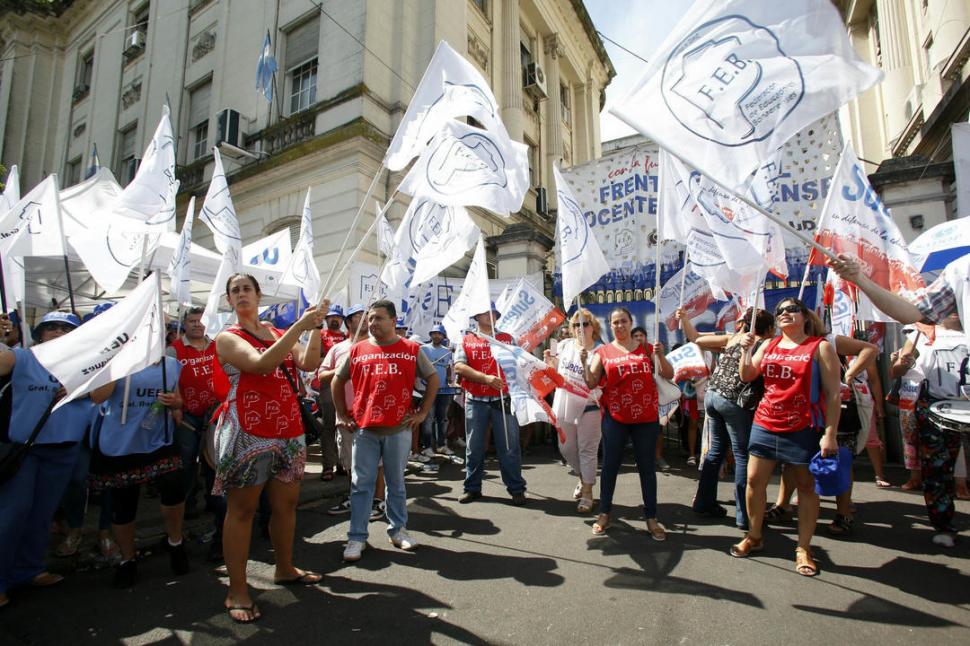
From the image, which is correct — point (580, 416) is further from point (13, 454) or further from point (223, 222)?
point (223, 222)

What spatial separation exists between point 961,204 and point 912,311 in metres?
5.21

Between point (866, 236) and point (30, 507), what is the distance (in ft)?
20.7

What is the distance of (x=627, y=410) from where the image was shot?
14.0ft

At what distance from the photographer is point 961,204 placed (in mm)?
6613

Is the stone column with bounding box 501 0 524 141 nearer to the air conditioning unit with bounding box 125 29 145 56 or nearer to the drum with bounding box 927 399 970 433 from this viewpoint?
the air conditioning unit with bounding box 125 29 145 56

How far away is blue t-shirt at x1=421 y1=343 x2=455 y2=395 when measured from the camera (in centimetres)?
784

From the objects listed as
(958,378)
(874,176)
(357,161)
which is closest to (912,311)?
(958,378)

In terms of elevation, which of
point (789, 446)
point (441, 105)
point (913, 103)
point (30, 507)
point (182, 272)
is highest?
point (913, 103)

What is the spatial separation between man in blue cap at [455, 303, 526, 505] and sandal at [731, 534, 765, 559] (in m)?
2.10

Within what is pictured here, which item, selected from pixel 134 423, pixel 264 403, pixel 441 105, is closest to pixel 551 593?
pixel 264 403

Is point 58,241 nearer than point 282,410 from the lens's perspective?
No

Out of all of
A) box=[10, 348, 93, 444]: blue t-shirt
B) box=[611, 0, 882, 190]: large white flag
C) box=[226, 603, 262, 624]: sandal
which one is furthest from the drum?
box=[10, 348, 93, 444]: blue t-shirt

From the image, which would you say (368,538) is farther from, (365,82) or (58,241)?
(365,82)

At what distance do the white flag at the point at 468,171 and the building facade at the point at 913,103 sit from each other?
6.05m
